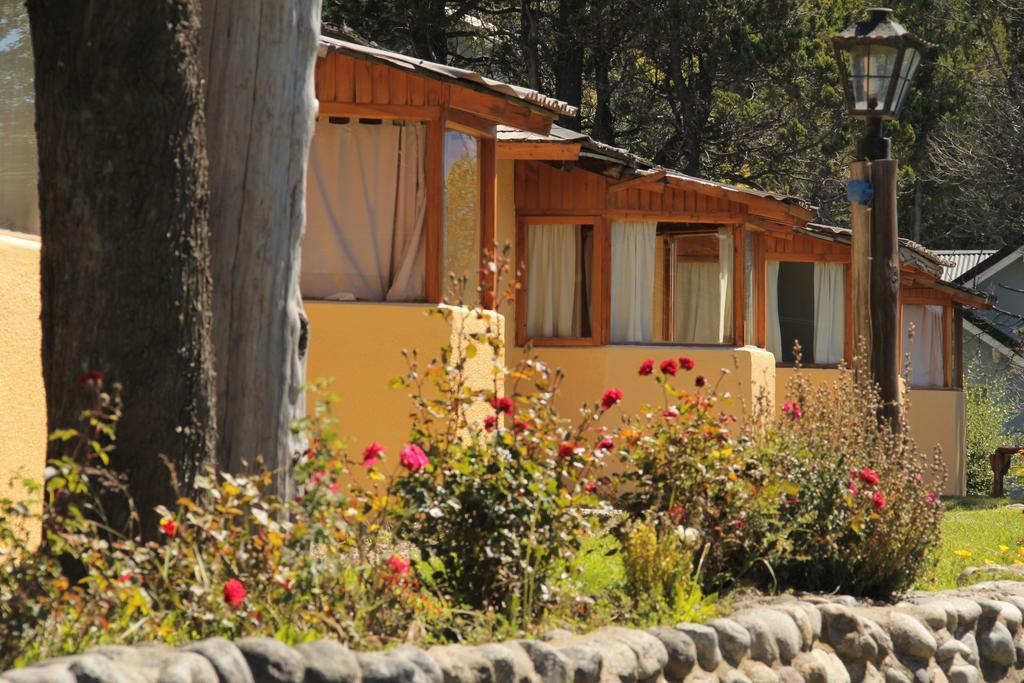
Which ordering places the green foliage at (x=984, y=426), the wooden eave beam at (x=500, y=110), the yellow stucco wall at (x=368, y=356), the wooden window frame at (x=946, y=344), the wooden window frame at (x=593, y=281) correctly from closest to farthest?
the yellow stucco wall at (x=368, y=356), the wooden eave beam at (x=500, y=110), the wooden window frame at (x=593, y=281), the wooden window frame at (x=946, y=344), the green foliage at (x=984, y=426)

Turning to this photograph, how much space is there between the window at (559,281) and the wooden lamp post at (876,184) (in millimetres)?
6340

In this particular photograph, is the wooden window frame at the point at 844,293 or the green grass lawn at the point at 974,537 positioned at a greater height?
the wooden window frame at the point at 844,293

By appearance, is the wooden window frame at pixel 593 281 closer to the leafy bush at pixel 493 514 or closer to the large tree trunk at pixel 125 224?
the leafy bush at pixel 493 514

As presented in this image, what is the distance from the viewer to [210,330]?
531 centimetres

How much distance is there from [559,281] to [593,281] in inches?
13.9

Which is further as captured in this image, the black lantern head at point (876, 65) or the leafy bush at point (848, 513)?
the black lantern head at point (876, 65)

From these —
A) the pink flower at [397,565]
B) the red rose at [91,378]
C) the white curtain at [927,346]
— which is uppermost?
the white curtain at [927,346]

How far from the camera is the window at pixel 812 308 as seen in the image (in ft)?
69.4

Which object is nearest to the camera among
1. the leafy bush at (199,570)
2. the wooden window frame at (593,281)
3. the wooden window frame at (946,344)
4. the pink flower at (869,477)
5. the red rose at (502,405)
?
the leafy bush at (199,570)

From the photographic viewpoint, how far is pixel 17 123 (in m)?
8.11

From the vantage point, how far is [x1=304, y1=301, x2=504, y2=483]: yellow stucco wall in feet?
34.3

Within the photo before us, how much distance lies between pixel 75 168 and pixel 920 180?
101 ft

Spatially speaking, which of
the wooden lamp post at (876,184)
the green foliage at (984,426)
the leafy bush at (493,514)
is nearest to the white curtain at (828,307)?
the green foliage at (984,426)

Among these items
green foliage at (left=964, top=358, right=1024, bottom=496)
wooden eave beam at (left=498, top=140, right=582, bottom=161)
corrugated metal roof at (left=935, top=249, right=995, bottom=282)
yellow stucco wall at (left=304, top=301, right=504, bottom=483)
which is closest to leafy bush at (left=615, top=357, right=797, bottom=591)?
yellow stucco wall at (left=304, top=301, right=504, bottom=483)
